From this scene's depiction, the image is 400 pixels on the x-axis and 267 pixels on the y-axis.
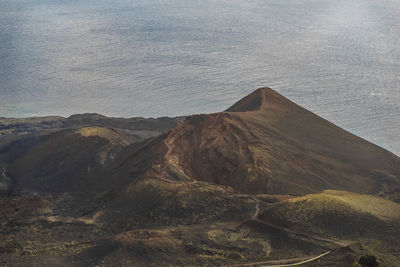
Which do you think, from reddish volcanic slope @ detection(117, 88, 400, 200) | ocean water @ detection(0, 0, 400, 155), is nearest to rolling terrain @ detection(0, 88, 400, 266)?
reddish volcanic slope @ detection(117, 88, 400, 200)

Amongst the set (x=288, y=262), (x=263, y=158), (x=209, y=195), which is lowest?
(x=288, y=262)

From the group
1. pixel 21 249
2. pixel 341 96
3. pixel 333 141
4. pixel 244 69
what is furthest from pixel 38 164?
pixel 244 69

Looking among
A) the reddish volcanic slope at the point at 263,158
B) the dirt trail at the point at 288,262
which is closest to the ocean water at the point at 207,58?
the reddish volcanic slope at the point at 263,158

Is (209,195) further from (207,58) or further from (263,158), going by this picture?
(207,58)

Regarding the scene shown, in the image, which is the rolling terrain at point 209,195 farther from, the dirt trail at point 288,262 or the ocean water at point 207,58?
the ocean water at point 207,58

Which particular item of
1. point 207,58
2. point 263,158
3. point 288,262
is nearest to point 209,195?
point 263,158

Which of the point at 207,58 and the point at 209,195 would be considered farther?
the point at 207,58

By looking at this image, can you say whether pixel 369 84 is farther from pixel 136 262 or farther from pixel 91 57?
pixel 136 262

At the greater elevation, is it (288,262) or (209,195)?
(209,195)
